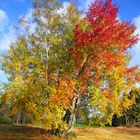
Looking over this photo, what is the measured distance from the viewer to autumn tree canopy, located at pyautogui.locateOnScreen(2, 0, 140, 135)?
31562 millimetres

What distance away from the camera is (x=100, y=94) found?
32125 millimetres

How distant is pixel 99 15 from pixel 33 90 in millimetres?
9288

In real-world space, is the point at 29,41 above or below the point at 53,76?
above

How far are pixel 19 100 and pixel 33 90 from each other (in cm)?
188

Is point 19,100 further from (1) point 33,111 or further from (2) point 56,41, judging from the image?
(2) point 56,41

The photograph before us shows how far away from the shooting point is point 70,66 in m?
33.7

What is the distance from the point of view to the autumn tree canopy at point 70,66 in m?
31.6

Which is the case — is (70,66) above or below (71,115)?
above

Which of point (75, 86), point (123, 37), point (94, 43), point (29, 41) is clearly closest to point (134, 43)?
point (123, 37)

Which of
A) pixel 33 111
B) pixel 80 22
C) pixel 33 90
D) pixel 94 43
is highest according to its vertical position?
pixel 80 22

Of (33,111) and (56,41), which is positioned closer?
(33,111)

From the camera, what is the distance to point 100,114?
106 ft

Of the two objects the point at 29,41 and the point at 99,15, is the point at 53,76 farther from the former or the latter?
the point at 99,15

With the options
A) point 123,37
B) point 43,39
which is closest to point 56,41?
point 43,39
